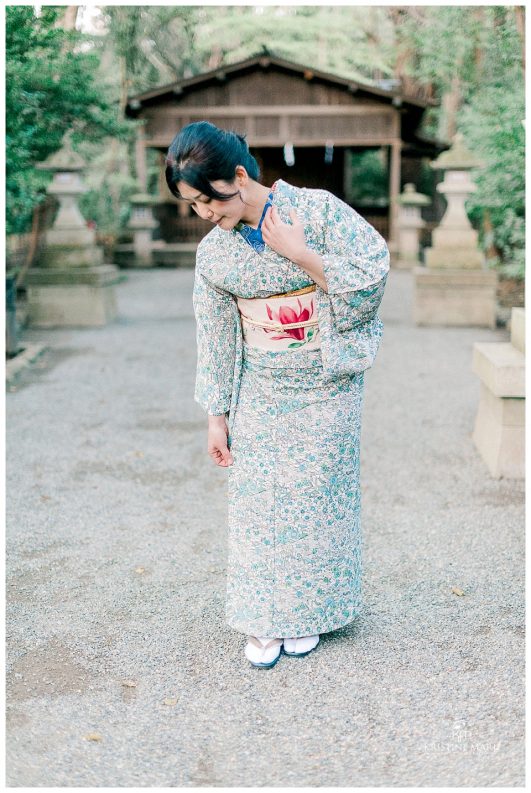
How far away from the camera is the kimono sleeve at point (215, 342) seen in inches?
98.3

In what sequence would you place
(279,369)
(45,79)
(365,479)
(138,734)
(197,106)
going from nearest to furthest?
(138,734) < (279,369) < (365,479) < (45,79) < (197,106)

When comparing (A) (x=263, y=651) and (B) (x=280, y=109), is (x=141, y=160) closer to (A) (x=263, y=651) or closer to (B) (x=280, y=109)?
(B) (x=280, y=109)

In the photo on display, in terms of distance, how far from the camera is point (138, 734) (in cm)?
227

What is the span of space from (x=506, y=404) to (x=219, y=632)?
2211 millimetres

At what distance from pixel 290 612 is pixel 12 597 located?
1185 millimetres

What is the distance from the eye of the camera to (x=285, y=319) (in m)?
2.45

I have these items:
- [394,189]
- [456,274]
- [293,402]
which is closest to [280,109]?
[394,189]

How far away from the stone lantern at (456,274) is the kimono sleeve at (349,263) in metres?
7.27

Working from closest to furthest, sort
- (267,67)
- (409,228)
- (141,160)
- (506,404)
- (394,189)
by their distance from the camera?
(506,404) → (267,67) → (409,228) → (394,189) → (141,160)

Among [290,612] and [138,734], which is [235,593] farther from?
[138,734]

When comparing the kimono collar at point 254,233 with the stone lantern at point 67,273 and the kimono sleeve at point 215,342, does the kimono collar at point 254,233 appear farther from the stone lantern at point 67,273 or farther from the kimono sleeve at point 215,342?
the stone lantern at point 67,273

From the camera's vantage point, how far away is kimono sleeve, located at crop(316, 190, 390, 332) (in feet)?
7.70

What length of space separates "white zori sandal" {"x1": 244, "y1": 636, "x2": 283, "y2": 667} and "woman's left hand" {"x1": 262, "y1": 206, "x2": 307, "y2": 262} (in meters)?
1.22

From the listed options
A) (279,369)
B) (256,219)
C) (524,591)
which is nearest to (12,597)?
(279,369)
